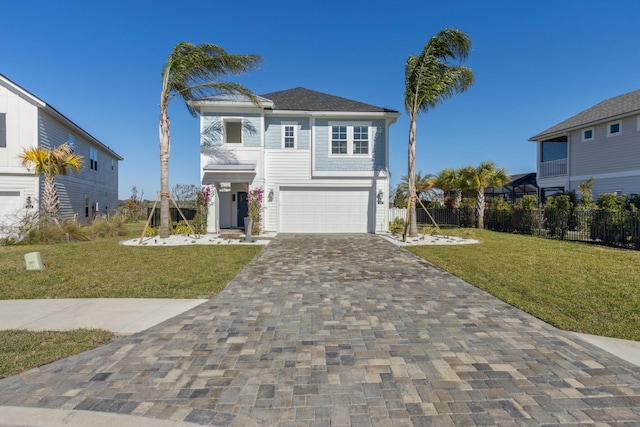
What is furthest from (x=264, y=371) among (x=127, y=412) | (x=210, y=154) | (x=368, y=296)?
(x=210, y=154)

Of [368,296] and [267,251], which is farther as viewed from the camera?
[267,251]

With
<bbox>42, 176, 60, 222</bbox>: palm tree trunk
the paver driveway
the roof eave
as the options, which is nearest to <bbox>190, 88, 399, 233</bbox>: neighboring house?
<bbox>42, 176, 60, 222</bbox>: palm tree trunk

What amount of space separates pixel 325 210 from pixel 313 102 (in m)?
5.75

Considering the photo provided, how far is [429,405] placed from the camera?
273 centimetres

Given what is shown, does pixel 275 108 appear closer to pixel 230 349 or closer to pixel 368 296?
pixel 368 296

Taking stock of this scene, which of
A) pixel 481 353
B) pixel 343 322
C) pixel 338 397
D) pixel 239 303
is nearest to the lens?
pixel 338 397

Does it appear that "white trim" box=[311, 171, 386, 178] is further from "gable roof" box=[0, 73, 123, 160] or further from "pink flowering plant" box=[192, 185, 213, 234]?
"gable roof" box=[0, 73, 123, 160]

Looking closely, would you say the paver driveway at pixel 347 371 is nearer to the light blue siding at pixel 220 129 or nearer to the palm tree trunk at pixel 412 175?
the palm tree trunk at pixel 412 175

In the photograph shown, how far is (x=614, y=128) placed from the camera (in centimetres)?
1817

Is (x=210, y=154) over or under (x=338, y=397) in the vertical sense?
over

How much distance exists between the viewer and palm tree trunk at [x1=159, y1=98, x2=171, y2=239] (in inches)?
505

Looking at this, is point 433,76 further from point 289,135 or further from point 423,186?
point 423,186

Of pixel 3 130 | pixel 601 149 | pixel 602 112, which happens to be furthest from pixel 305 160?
pixel 602 112

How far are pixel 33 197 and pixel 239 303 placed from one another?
16362 mm
